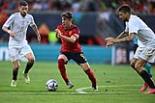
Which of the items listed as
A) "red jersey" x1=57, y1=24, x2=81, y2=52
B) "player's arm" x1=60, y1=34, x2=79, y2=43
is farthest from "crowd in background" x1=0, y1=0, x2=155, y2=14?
"player's arm" x1=60, y1=34, x2=79, y2=43

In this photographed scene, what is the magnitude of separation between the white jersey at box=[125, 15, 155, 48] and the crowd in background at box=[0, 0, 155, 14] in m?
20.7

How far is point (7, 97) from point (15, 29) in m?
4.97

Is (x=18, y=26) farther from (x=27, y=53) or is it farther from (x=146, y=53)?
(x=146, y=53)

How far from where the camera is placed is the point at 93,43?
126 ft

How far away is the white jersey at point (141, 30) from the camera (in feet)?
57.4

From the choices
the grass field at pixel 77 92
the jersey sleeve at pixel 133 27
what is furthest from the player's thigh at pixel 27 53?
the jersey sleeve at pixel 133 27

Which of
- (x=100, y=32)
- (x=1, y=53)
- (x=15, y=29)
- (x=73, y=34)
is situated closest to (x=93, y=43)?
(x=100, y=32)

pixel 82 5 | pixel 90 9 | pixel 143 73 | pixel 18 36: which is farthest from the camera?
pixel 82 5

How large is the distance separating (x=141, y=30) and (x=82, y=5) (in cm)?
2190

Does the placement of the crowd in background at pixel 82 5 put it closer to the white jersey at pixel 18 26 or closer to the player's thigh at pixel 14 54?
the white jersey at pixel 18 26

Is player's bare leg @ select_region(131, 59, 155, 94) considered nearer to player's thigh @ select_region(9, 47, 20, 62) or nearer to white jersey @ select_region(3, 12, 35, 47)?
player's thigh @ select_region(9, 47, 20, 62)

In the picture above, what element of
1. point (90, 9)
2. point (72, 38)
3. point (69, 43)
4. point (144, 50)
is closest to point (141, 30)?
point (144, 50)

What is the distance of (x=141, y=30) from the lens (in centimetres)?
1781

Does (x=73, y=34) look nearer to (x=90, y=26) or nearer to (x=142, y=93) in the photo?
(x=142, y=93)
